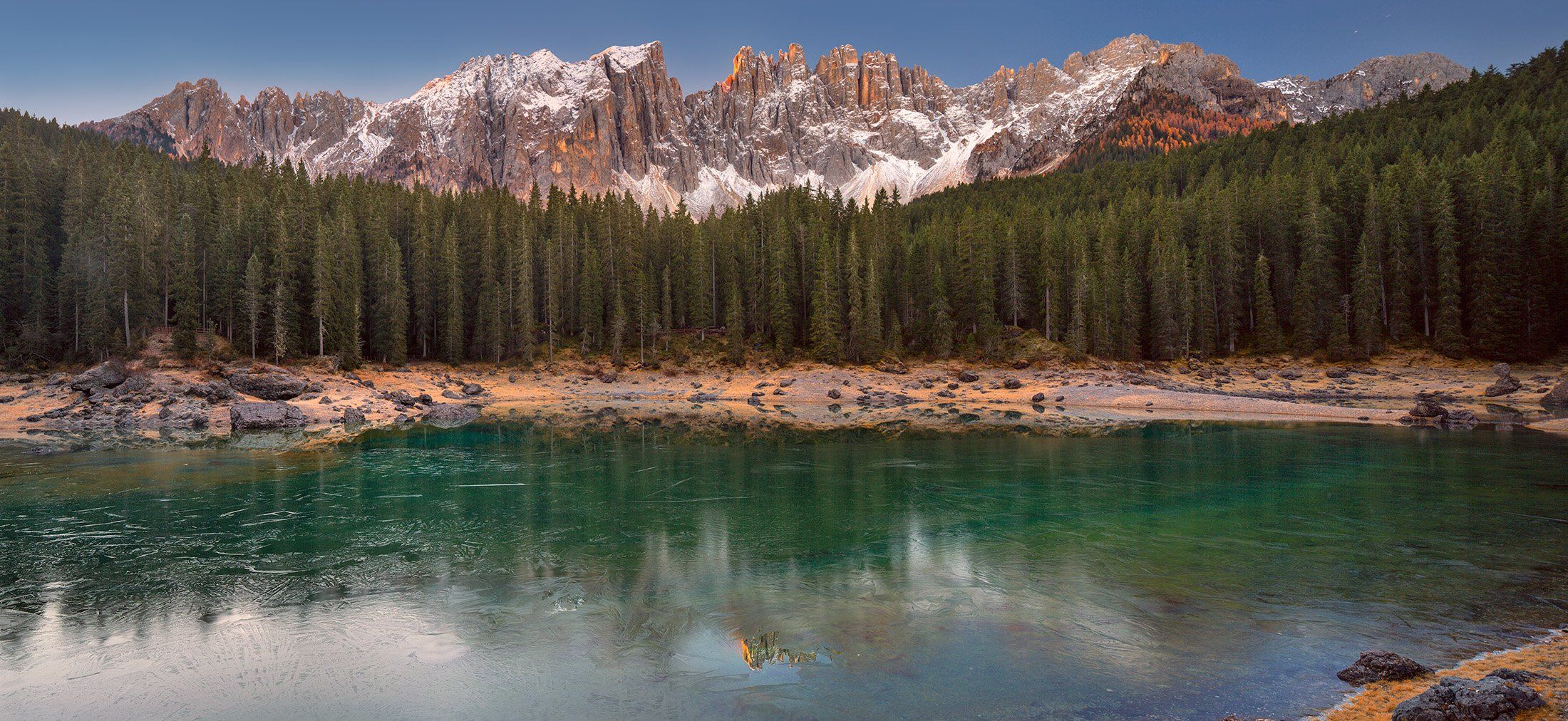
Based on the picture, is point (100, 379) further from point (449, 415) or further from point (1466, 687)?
point (1466, 687)

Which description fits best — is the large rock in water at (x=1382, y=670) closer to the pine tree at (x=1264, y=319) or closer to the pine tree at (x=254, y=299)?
the pine tree at (x=254, y=299)

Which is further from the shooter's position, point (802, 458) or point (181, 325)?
point (181, 325)

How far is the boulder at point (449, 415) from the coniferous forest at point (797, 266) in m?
21.4

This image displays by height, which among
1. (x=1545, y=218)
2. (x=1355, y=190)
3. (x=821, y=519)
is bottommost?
(x=821, y=519)

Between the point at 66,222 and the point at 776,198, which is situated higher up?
the point at 776,198

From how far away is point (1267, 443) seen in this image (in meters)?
32.8

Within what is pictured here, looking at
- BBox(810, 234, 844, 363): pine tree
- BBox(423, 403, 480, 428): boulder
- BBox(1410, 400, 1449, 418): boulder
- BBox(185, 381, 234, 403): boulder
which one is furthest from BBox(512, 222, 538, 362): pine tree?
BBox(1410, 400, 1449, 418): boulder

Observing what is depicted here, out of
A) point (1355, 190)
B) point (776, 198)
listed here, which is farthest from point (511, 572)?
point (1355, 190)

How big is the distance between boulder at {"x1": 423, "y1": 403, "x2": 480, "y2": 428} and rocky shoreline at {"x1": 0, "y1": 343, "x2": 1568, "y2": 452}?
0.65 ft

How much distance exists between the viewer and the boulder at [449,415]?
45906 millimetres

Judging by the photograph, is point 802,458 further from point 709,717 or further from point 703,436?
point 709,717

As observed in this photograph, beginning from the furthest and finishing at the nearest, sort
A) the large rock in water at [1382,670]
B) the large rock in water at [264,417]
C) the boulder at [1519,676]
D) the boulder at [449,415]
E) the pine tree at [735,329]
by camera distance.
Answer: the pine tree at [735,329] < the boulder at [449,415] < the large rock in water at [264,417] < the large rock in water at [1382,670] < the boulder at [1519,676]

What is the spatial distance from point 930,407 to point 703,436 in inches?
880

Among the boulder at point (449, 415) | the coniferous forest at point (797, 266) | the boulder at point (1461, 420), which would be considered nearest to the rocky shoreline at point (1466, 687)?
the boulder at point (1461, 420)
